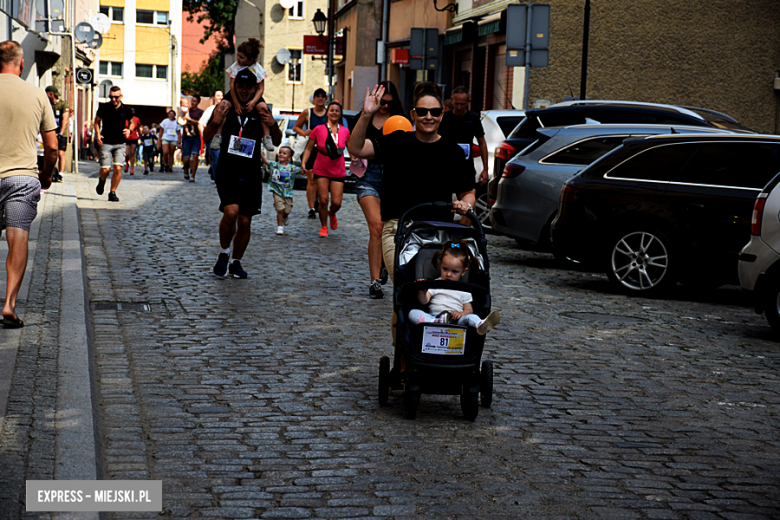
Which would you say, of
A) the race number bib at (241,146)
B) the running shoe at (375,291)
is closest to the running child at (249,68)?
the race number bib at (241,146)

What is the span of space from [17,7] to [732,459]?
24727mm

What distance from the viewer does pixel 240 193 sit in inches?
412

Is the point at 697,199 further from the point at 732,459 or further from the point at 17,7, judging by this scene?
the point at 17,7

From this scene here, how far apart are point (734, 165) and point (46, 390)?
7141mm

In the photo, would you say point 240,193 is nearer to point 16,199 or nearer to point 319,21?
point 16,199

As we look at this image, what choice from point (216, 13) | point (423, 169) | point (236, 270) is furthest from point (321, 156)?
point (216, 13)

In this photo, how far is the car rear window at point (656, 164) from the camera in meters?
10.8

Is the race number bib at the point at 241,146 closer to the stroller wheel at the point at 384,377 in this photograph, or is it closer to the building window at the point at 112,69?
the stroller wheel at the point at 384,377

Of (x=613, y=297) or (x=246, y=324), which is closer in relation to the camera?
(x=246, y=324)

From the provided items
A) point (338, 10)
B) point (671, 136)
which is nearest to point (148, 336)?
point (671, 136)

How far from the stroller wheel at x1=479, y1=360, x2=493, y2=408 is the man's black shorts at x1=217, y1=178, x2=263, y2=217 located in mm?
4764

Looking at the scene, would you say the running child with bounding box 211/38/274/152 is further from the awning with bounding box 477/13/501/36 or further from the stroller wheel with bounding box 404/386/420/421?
the awning with bounding box 477/13/501/36

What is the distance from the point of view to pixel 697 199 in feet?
34.4

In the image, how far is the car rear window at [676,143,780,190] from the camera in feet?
34.0
